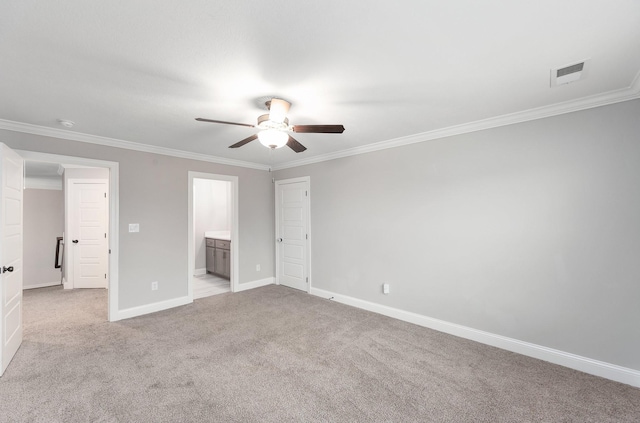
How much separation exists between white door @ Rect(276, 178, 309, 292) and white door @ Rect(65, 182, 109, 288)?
351cm

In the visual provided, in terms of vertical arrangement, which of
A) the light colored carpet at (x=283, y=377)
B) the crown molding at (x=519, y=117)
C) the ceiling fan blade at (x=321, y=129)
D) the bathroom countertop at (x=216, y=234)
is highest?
the crown molding at (x=519, y=117)

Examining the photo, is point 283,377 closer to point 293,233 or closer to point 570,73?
point 293,233

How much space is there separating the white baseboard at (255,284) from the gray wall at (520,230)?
2.18m

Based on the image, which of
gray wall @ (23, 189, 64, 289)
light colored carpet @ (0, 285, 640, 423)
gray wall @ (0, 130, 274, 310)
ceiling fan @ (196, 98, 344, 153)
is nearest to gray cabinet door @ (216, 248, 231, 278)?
gray wall @ (0, 130, 274, 310)

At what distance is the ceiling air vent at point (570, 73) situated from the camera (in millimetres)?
1925

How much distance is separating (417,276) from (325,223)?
68.1 inches

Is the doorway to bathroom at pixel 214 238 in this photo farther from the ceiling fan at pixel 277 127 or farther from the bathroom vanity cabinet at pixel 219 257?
the ceiling fan at pixel 277 127

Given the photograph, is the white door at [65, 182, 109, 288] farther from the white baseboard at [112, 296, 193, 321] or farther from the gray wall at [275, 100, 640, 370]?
the gray wall at [275, 100, 640, 370]

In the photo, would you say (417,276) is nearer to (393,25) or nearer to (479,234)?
(479,234)

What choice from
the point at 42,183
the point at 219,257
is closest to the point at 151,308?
the point at 219,257

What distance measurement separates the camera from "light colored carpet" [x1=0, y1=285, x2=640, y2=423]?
1.96 meters

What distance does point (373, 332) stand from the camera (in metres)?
3.29

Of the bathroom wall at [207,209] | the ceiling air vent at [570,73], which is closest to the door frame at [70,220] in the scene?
the bathroom wall at [207,209]

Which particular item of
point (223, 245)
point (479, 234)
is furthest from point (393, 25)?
point (223, 245)
